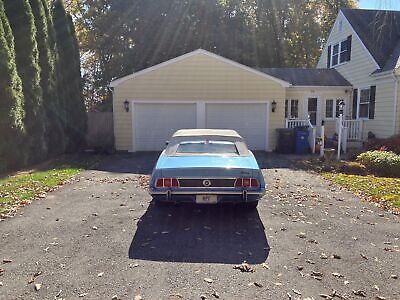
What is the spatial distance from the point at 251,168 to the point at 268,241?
1.17m

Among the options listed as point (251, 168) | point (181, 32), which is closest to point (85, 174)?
point (251, 168)

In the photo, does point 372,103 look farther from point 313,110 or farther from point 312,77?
point 312,77

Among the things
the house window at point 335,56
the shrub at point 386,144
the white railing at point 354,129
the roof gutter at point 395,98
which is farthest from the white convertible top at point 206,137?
the house window at point 335,56

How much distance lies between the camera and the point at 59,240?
4.83 metres

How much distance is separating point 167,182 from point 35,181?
5057 millimetres

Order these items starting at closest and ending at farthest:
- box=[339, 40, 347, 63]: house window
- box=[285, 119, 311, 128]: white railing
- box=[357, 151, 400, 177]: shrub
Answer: box=[357, 151, 400, 177]: shrub < box=[285, 119, 311, 128]: white railing < box=[339, 40, 347, 63]: house window

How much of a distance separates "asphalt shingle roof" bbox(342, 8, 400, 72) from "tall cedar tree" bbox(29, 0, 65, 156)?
46.0ft

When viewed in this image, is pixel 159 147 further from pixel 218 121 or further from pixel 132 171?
pixel 132 171

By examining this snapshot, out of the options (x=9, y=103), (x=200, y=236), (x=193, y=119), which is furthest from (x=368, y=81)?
(x=9, y=103)

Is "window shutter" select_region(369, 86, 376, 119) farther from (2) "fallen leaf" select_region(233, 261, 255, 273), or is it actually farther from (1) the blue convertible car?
(2) "fallen leaf" select_region(233, 261, 255, 273)

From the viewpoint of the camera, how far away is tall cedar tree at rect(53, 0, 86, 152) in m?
15.5

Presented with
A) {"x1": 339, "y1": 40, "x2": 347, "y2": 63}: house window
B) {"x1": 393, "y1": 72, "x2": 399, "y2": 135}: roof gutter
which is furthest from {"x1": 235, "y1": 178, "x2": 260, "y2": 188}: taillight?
{"x1": 339, "y1": 40, "x2": 347, "y2": 63}: house window

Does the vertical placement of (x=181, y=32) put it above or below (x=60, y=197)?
above

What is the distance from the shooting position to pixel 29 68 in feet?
38.7
